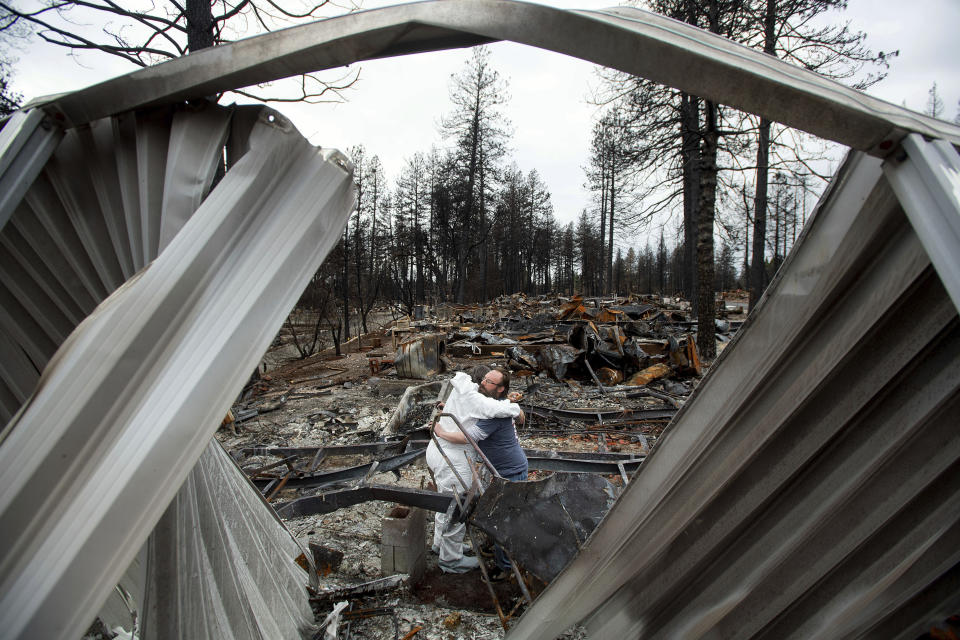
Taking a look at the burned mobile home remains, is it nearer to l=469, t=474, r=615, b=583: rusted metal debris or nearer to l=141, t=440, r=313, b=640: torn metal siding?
l=141, t=440, r=313, b=640: torn metal siding

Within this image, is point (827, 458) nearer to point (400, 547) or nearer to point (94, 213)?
point (94, 213)

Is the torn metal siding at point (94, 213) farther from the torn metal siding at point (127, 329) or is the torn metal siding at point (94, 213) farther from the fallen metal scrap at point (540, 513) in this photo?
the fallen metal scrap at point (540, 513)

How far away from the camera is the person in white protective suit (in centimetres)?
359

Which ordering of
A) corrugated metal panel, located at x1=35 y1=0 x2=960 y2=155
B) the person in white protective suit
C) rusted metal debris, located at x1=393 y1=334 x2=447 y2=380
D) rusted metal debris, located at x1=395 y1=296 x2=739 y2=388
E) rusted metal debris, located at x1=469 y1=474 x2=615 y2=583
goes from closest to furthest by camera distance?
corrugated metal panel, located at x1=35 y1=0 x2=960 y2=155 < rusted metal debris, located at x1=469 y1=474 x2=615 y2=583 < the person in white protective suit < rusted metal debris, located at x1=395 y1=296 x2=739 y2=388 < rusted metal debris, located at x1=393 y1=334 x2=447 y2=380

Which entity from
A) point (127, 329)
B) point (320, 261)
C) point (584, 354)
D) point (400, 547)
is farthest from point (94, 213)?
point (584, 354)

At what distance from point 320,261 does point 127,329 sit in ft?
1.38

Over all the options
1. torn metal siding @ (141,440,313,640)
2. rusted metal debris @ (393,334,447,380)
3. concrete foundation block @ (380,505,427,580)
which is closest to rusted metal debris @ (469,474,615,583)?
concrete foundation block @ (380,505,427,580)

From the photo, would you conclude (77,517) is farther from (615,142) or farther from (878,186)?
(615,142)

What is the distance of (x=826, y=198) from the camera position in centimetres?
99

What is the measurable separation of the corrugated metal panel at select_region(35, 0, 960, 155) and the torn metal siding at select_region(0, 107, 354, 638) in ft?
0.37

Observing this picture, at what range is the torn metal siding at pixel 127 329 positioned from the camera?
69cm

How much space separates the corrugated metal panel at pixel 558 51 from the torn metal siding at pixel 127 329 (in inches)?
4.4

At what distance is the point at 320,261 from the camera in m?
1.07

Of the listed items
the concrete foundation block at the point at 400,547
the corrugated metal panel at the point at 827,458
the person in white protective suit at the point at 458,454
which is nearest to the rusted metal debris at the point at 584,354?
the person in white protective suit at the point at 458,454
